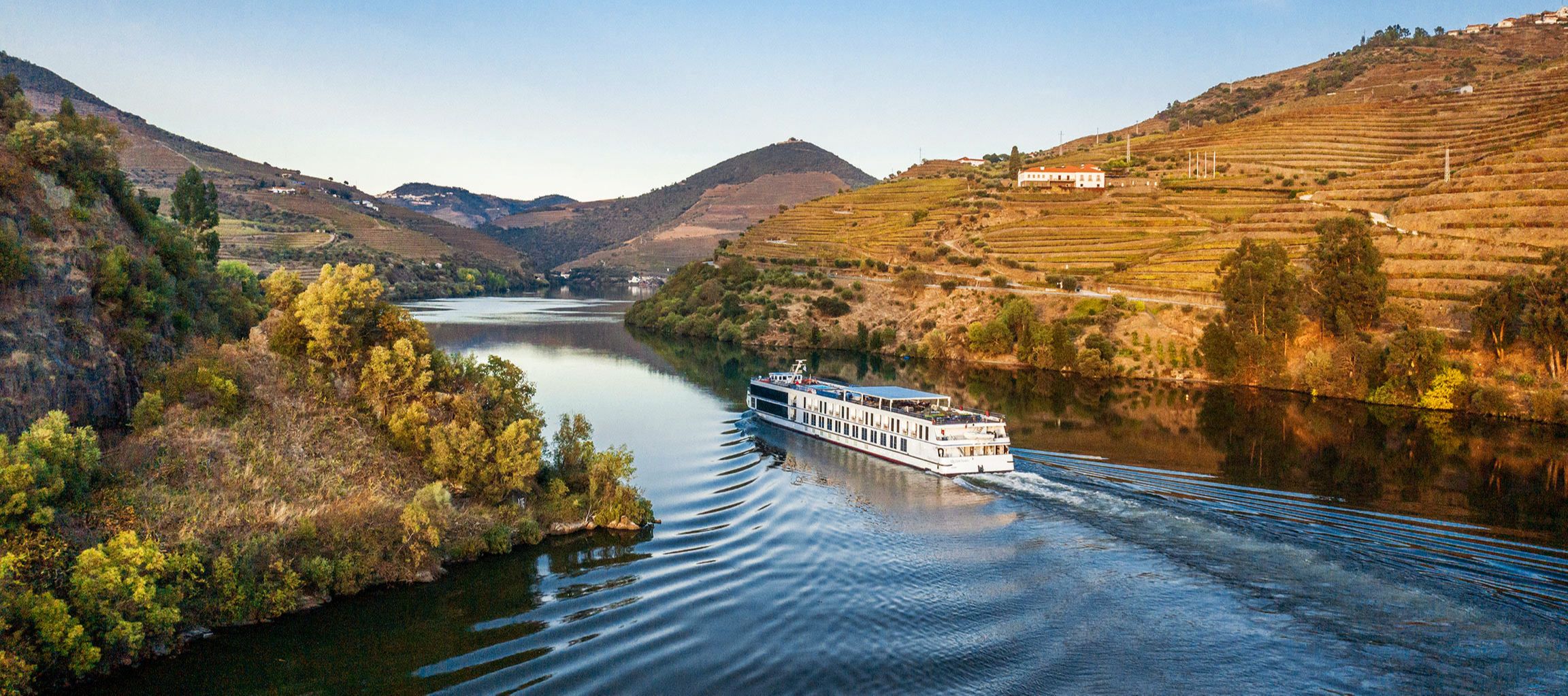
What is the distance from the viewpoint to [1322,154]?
10606 cm

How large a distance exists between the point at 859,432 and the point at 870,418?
1.01 m

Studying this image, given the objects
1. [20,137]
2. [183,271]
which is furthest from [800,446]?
[20,137]

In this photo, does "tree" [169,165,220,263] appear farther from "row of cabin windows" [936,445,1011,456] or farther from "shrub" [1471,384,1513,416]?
"shrub" [1471,384,1513,416]

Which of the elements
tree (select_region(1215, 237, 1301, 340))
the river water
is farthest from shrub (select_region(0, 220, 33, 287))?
tree (select_region(1215, 237, 1301, 340))

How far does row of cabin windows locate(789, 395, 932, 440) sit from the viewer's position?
42.8 metres

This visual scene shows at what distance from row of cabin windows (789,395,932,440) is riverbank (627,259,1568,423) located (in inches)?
1197

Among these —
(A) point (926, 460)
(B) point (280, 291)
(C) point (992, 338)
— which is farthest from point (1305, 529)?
(C) point (992, 338)

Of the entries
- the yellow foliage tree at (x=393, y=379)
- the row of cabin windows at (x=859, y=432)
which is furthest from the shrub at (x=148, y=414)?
the row of cabin windows at (x=859, y=432)

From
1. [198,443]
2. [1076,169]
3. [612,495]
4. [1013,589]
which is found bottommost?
[1013,589]

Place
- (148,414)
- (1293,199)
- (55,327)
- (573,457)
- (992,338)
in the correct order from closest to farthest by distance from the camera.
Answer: (55,327) < (148,414) < (573,457) < (992,338) < (1293,199)

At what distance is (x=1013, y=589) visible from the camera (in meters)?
26.5

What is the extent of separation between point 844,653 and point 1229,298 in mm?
54094

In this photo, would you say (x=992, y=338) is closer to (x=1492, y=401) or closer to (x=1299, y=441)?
(x=1299, y=441)

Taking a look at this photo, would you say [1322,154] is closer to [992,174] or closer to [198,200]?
[992,174]
